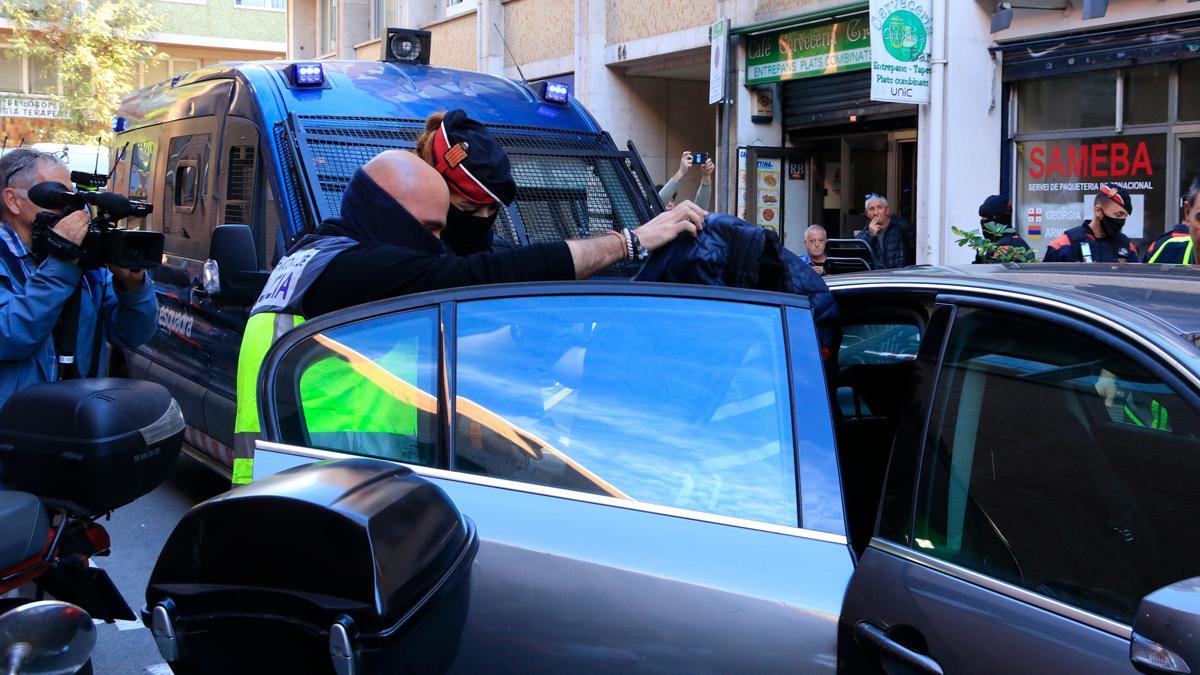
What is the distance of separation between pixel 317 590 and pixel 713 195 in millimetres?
14060

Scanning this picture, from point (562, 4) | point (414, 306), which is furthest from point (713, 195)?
point (414, 306)

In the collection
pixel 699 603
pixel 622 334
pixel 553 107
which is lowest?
pixel 699 603

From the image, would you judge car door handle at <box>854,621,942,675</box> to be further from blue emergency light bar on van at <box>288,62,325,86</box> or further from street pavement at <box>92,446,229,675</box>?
blue emergency light bar on van at <box>288,62,325,86</box>

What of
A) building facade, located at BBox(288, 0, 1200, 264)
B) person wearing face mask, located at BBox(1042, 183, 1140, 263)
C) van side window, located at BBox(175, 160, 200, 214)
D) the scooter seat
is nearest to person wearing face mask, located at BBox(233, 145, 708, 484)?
the scooter seat

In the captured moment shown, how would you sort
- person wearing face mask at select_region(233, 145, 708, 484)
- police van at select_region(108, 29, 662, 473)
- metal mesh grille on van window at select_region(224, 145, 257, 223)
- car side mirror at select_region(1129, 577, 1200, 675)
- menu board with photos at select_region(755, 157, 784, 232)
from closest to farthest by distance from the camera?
car side mirror at select_region(1129, 577, 1200, 675)
person wearing face mask at select_region(233, 145, 708, 484)
police van at select_region(108, 29, 662, 473)
metal mesh grille on van window at select_region(224, 145, 257, 223)
menu board with photos at select_region(755, 157, 784, 232)

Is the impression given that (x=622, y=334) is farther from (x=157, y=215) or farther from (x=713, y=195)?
(x=713, y=195)

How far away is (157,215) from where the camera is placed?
7.61 metres

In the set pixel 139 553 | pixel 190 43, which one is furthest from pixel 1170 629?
pixel 190 43

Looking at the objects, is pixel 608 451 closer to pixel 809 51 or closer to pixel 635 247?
pixel 635 247

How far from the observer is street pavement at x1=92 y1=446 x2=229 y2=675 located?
4.87 metres

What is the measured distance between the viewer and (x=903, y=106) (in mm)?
12773

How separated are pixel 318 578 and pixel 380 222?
1.55m

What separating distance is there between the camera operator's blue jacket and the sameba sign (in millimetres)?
9069

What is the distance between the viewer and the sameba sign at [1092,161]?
419 inches
